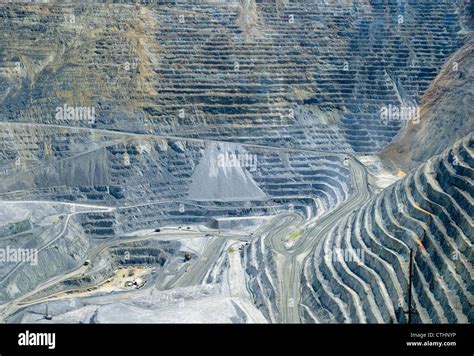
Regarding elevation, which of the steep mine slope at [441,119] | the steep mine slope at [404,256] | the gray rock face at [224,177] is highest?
the steep mine slope at [441,119]

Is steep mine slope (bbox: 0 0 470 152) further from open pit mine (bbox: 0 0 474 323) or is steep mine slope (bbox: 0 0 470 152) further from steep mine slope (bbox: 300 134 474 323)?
steep mine slope (bbox: 300 134 474 323)

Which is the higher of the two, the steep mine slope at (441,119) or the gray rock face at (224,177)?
the steep mine slope at (441,119)

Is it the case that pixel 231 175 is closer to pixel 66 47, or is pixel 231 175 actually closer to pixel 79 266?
pixel 79 266

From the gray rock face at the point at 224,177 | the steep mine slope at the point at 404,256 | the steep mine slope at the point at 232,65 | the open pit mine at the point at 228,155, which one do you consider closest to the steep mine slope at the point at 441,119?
the open pit mine at the point at 228,155

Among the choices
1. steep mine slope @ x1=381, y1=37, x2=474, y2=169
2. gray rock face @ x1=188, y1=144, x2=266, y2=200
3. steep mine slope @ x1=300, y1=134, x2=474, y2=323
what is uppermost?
steep mine slope @ x1=381, y1=37, x2=474, y2=169

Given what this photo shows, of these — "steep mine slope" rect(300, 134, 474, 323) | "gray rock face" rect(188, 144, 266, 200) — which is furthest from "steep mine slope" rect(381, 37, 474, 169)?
"steep mine slope" rect(300, 134, 474, 323)

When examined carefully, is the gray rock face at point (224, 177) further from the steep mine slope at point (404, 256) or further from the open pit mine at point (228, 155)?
the steep mine slope at point (404, 256)
